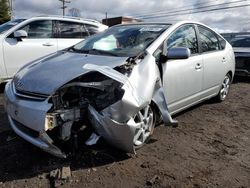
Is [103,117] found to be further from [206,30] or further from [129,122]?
[206,30]

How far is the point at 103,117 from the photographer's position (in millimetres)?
3520

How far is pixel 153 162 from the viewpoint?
3.88m

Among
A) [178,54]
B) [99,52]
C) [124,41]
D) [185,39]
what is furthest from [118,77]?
[185,39]

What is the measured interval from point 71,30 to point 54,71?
495cm

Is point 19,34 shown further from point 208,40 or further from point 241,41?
point 241,41

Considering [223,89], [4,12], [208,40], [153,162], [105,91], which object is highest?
[208,40]

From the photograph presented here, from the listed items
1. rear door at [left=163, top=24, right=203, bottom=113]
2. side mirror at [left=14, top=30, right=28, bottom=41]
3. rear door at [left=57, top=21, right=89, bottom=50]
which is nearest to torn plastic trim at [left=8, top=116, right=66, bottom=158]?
rear door at [left=163, top=24, right=203, bottom=113]

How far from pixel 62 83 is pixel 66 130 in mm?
484

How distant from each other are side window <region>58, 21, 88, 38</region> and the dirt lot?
3721 mm

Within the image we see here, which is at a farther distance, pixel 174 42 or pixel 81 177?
pixel 174 42

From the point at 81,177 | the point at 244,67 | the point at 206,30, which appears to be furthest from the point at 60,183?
the point at 244,67

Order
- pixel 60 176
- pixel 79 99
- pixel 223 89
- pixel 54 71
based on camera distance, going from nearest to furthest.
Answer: pixel 60 176 → pixel 79 99 → pixel 54 71 → pixel 223 89

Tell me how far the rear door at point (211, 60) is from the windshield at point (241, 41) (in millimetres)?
5271

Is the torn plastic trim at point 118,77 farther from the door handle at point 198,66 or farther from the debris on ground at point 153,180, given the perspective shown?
the door handle at point 198,66
